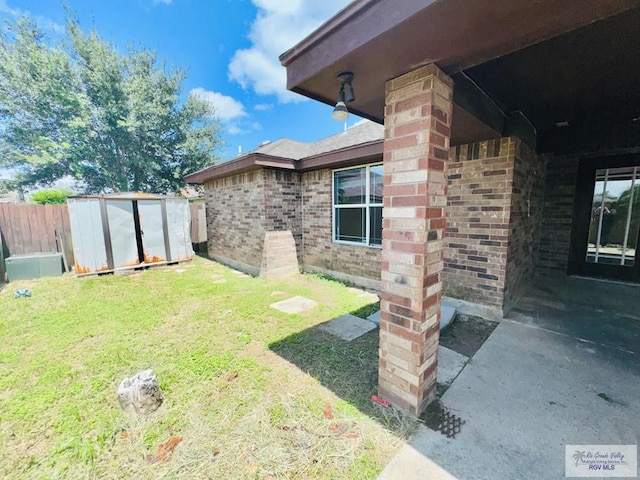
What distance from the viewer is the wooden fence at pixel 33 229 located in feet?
21.3

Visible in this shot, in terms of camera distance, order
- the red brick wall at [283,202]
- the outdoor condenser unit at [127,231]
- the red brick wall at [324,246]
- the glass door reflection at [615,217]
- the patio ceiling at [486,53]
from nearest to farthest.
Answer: the patio ceiling at [486,53] → the glass door reflection at [615,217] → the red brick wall at [324,246] → the red brick wall at [283,202] → the outdoor condenser unit at [127,231]

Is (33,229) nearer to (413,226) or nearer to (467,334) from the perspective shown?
(413,226)

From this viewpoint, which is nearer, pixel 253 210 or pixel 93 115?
pixel 253 210

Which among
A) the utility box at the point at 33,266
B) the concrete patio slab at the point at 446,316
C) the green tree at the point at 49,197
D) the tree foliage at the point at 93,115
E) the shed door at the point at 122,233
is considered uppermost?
the tree foliage at the point at 93,115

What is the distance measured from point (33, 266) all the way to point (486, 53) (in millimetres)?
9404

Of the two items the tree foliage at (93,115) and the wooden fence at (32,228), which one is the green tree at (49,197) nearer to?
the tree foliage at (93,115)

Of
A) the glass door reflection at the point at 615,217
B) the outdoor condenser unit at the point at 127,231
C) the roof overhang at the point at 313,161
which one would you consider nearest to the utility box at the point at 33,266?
the outdoor condenser unit at the point at 127,231

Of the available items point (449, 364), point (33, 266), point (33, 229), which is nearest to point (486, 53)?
point (449, 364)

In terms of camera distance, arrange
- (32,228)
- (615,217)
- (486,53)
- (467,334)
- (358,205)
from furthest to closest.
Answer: (32,228), (358,205), (615,217), (467,334), (486,53)

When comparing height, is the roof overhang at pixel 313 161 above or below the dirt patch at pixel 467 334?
above

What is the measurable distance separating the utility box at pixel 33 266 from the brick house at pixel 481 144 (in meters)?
7.49

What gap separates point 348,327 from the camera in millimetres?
3523

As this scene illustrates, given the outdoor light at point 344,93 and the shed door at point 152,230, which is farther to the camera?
the shed door at point 152,230

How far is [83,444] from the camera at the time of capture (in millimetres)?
1805
